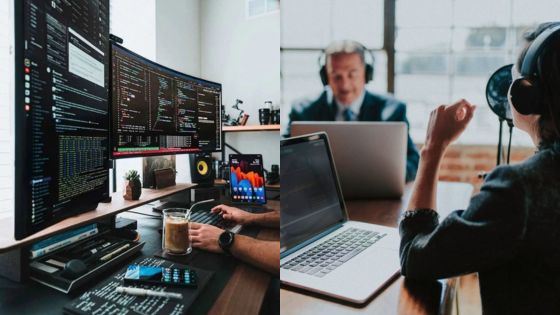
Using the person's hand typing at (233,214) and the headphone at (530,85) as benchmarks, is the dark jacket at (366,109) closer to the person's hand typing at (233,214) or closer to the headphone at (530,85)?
the headphone at (530,85)

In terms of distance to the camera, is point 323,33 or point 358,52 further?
point 323,33

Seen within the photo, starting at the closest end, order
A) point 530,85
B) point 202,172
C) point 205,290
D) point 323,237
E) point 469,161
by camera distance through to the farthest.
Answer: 1. point 205,290
2. point 202,172
3. point 530,85
4. point 323,237
5. point 469,161

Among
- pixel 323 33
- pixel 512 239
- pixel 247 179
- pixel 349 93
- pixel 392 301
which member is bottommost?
pixel 392 301

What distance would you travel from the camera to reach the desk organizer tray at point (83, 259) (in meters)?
0.43

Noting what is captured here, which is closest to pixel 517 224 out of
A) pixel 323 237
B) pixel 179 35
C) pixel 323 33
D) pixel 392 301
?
pixel 392 301

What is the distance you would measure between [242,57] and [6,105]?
298 millimetres

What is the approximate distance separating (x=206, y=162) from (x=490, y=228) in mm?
489

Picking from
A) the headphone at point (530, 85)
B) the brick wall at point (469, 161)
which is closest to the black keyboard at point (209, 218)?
the headphone at point (530, 85)

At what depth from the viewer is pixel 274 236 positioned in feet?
2.03

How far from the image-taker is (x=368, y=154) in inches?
54.9

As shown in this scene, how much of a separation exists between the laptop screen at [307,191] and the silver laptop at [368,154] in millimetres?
309

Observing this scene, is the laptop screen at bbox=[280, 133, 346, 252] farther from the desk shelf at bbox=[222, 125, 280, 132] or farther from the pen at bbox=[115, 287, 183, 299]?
the pen at bbox=[115, 287, 183, 299]

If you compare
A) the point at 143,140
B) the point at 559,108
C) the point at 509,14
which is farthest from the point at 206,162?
the point at 509,14

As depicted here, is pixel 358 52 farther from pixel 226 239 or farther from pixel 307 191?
pixel 226 239
